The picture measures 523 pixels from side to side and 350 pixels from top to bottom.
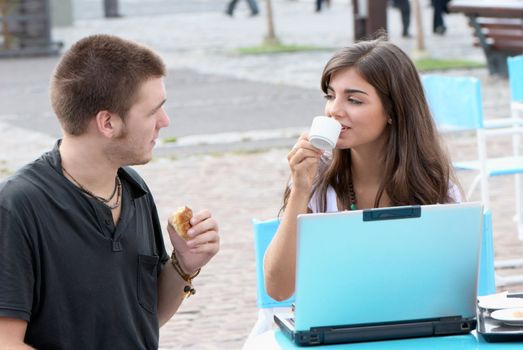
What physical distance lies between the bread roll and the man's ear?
0.97 ft

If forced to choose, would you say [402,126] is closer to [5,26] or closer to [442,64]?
[442,64]

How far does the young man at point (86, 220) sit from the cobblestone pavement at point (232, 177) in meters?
2.60

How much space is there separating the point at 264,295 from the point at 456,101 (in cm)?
342

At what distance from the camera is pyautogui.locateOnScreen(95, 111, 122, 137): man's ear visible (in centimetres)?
326

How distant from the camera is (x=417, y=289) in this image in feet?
10.3

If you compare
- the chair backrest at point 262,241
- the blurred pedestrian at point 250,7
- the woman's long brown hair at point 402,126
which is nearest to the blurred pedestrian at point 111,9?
the blurred pedestrian at point 250,7

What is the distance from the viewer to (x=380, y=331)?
317cm

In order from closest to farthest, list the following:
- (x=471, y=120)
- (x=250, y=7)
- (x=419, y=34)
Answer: (x=471, y=120) < (x=419, y=34) < (x=250, y=7)

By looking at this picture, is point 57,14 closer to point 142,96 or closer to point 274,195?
point 274,195

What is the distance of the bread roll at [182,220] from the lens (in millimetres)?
3416

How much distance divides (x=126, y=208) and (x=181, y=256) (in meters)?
0.22

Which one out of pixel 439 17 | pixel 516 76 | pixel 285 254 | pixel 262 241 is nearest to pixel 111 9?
pixel 439 17

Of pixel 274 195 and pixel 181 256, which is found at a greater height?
pixel 181 256

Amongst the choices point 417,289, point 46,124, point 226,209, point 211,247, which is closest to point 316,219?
point 417,289
